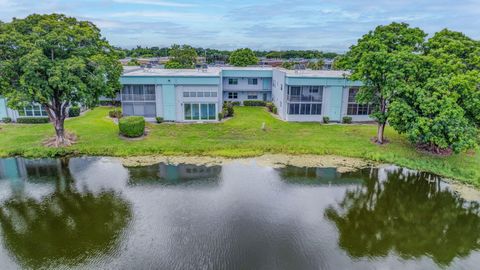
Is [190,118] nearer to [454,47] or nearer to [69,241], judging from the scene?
[69,241]

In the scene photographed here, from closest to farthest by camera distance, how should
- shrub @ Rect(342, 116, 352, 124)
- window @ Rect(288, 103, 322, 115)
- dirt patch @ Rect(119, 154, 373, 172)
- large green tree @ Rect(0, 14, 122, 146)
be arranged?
large green tree @ Rect(0, 14, 122, 146)
dirt patch @ Rect(119, 154, 373, 172)
shrub @ Rect(342, 116, 352, 124)
window @ Rect(288, 103, 322, 115)

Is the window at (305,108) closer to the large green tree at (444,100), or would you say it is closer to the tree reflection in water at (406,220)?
the large green tree at (444,100)

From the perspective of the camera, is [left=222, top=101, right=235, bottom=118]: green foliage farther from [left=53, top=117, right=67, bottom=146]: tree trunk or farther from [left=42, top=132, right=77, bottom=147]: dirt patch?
[left=53, top=117, right=67, bottom=146]: tree trunk

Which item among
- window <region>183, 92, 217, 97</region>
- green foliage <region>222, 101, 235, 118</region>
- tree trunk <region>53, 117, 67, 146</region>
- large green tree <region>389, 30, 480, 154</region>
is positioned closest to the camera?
large green tree <region>389, 30, 480, 154</region>

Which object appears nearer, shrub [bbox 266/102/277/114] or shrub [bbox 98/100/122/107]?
shrub [bbox 266/102/277/114]

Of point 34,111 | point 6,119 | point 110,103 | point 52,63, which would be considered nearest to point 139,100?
point 52,63

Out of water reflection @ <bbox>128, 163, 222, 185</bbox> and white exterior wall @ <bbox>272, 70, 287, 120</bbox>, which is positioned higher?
white exterior wall @ <bbox>272, 70, 287, 120</bbox>

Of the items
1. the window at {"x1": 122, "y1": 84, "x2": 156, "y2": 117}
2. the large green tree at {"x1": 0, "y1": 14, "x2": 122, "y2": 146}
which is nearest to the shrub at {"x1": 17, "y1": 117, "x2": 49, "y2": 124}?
the window at {"x1": 122, "y1": 84, "x2": 156, "y2": 117}
